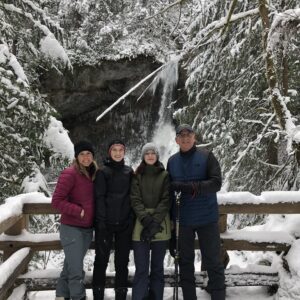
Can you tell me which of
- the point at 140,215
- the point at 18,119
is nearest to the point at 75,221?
the point at 140,215

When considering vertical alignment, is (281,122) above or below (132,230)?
above

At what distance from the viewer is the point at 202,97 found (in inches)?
378

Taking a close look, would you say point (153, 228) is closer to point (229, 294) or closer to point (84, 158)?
point (84, 158)

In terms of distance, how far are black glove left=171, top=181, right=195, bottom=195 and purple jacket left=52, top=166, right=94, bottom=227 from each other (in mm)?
891

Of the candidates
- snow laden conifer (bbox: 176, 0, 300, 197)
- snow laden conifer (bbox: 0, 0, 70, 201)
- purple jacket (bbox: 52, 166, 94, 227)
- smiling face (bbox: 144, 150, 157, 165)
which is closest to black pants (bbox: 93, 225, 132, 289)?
purple jacket (bbox: 52, 166, 94, 227)

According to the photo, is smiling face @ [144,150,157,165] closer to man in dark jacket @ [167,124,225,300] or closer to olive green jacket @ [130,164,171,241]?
olive green jacket @ [130,164,171,241]

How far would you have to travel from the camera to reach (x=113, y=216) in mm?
4270

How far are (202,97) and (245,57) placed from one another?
1.53 m

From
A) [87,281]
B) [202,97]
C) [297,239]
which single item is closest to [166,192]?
[87,281]

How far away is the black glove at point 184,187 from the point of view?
159 inches

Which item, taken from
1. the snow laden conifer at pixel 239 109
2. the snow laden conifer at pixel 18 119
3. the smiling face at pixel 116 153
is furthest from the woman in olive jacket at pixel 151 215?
the snow laden conifer at pixel 239 109

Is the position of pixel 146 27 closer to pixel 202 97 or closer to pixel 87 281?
pixel 202 97

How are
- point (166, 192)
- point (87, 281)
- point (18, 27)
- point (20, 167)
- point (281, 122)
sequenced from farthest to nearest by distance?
point (18, 27) < point (20, 167) < point (281, 122) < point (87, 281) < point (166, 192)

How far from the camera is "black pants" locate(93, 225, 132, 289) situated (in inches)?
169
